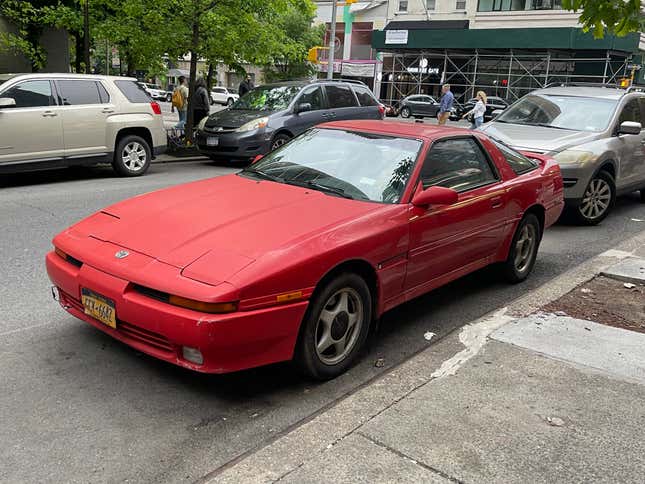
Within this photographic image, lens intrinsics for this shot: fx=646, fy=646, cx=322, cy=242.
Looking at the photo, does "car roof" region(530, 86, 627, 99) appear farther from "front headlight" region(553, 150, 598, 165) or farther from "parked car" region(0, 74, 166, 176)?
"parked car" region(0, 74, 166, 176)

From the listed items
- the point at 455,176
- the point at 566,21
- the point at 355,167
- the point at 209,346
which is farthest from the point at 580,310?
the point at 566,21

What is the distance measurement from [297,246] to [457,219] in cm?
167

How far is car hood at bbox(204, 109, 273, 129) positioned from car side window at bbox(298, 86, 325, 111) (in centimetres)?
90

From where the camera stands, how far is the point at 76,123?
1067cm

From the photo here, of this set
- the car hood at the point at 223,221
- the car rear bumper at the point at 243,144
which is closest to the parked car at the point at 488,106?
the car rear bumper at the point at 243,144

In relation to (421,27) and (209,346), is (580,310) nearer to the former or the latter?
(209,346)

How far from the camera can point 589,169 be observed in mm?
8453

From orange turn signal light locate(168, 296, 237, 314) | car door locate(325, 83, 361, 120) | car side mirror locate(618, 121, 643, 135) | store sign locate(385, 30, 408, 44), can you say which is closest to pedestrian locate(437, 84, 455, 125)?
car door locate(325, 83, 361, 120)

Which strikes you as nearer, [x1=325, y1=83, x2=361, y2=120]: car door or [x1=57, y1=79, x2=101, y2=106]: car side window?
[x1=57, y1=79, x2=101, y2=106]: car side window

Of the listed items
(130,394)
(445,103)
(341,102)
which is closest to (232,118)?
(341,102)

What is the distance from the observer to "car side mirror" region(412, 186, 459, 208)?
14.4ft

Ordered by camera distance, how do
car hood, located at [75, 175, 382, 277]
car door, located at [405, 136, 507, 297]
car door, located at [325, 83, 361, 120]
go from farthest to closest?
car door, located at [325, 83, 361, 120]
car door, located at [405, 136, 507, 297]
car hood, located at [75, 175, 382, 277]

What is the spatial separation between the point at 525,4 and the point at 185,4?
42.5m

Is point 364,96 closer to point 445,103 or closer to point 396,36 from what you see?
point 445,103
